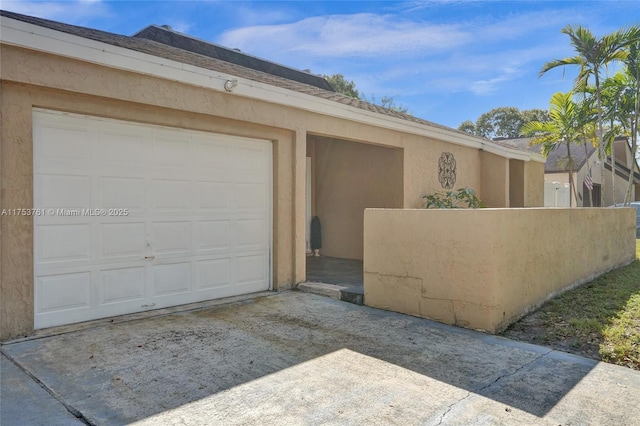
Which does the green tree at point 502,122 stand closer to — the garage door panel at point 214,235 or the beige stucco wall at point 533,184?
the beige stucco wall at point 533,184

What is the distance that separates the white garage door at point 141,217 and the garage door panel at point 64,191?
0.04 feet

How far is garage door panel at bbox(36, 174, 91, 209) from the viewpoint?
4832 millimetres

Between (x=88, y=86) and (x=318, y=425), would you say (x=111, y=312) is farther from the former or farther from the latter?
(x=318, y=425)

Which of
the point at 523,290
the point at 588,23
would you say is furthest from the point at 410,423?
the point at 588,23

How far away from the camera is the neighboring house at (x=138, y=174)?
4582 mm

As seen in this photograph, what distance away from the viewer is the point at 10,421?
114 inches

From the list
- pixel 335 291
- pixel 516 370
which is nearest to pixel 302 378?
pixel 516 370

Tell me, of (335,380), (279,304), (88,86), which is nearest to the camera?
(335,380)

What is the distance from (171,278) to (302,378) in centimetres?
312

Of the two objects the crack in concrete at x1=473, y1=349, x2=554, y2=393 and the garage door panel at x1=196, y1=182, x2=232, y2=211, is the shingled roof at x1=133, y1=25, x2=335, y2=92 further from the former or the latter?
the crack in concrete at x1=473, y1=349, x2=554, y2=393

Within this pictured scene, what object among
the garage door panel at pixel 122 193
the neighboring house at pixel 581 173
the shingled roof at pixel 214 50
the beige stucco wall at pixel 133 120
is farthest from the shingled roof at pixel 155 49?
the neighboring house at pixel 581 173

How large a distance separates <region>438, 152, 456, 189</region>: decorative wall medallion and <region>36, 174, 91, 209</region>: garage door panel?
306 inches

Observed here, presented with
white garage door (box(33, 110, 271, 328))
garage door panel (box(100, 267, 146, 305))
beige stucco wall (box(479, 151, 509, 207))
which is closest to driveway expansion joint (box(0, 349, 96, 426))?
white garage door (box(33, 110, 271, 328))

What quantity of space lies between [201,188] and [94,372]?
318 centimetres
